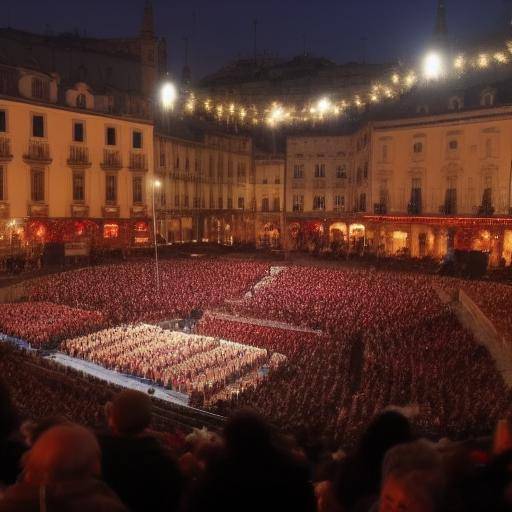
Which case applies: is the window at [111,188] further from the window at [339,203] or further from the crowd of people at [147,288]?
the window at [339,203]

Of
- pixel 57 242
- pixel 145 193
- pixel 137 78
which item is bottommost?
pixel 57 242

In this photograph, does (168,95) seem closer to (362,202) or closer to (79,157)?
(79,157)

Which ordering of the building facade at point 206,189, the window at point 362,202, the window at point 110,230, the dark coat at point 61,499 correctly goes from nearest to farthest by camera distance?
the dark coat at point 61,499 < the window at point 110,230 < the window at point 362,202 < the building facade at point 206,189

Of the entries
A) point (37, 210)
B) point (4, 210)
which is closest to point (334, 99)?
point (37, 210)

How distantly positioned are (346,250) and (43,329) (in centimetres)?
3260

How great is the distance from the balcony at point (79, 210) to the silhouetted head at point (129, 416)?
4577cm

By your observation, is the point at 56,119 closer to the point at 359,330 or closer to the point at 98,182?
the point at 98,182

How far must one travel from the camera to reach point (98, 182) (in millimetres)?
50094

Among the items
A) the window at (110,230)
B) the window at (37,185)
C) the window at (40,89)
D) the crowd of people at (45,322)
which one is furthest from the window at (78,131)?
the crowd of people at (45,322)

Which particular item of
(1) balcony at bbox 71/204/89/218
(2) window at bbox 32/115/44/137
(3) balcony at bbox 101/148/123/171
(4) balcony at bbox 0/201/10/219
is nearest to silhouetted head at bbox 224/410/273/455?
(4) balcony at bbox 0/201/10/219

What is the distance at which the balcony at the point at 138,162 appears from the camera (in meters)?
52.0

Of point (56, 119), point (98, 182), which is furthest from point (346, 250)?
point (56, 119)

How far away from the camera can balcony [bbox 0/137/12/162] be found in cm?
4356

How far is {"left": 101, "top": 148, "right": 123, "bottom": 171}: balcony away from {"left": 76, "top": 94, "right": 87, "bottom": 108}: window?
4029 millimetres
